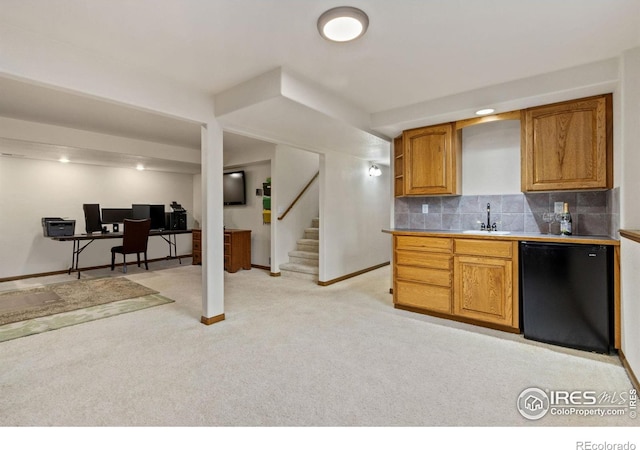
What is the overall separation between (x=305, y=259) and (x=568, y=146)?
156 inches

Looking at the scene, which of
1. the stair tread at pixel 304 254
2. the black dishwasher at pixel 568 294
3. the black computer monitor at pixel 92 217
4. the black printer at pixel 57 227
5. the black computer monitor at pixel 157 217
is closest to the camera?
the black dishwasher at pixel 568 294

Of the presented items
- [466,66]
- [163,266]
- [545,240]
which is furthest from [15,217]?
[545,240]

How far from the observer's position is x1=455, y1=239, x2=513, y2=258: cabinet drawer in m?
2.87

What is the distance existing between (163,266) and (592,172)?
6774mm

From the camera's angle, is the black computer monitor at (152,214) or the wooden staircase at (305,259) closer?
the wooden staircase at (305,259)

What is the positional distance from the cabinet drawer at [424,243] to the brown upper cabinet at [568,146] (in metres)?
0.89

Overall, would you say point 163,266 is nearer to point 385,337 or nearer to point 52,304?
point 52,304

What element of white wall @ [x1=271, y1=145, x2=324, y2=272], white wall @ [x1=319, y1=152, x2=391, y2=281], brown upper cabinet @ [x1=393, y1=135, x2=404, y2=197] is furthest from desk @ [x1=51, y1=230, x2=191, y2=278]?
brown upper cabinet @ [x1=393, y1=135, x2=404, y2=197]

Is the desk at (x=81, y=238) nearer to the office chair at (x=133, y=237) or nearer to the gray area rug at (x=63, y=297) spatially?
the office chair at (x=133, y=237)

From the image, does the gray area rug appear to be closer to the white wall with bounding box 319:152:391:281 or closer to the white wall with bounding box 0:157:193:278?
the white wall with bounding box 0:157:193:278

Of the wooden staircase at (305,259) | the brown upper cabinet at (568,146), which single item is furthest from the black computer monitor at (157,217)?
the brown upper cabinet at (568,146)

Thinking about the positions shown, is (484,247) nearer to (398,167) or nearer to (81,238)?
(398,167)

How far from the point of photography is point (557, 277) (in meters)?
2.61

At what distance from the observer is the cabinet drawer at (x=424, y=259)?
3221 mm
